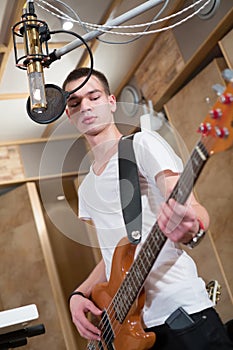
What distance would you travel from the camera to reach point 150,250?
3.55 feet

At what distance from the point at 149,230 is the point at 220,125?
458mm

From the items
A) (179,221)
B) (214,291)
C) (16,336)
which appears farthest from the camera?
(16,336)

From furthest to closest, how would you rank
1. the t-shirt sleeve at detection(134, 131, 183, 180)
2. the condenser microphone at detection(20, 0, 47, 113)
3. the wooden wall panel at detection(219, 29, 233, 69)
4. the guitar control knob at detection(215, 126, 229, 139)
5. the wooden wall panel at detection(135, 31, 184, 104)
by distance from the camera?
the wooden wall panel at detection(135, 31, 184, 104) < the wooden wall panel at detection(219, 29, 233, 69) < the condenser microphone at detection(20, 0, 47, 113) < the t-shirt sleeve at detection(134, 131, 183, 180) < the guitar control knob at detection(215, 126, 229, 139)

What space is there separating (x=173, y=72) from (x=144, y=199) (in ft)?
7.26

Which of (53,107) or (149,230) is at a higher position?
(53,107)

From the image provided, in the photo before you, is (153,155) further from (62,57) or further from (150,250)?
(62,57)

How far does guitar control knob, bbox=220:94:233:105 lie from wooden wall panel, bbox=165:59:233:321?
6.89ft

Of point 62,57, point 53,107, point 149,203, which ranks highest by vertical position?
point 62,57

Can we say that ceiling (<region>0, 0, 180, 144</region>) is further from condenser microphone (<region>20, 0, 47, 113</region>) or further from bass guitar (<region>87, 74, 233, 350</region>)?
bass guitar (<region>87, 74, 233, 350</region>)

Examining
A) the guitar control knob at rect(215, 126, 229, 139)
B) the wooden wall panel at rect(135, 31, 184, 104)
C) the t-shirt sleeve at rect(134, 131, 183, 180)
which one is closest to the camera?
the guitar control knob at rect(215, 126, 229, 139)

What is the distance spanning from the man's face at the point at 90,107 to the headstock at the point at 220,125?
16.3 inches

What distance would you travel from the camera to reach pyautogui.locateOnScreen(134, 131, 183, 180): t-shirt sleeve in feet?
3.41

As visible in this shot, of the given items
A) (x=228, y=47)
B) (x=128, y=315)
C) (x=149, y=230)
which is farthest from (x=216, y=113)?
(x=228, y=47)

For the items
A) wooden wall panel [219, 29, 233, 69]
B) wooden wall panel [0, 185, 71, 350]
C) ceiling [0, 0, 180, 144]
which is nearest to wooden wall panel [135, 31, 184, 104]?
ceiling [0, 0, 180, 144]
